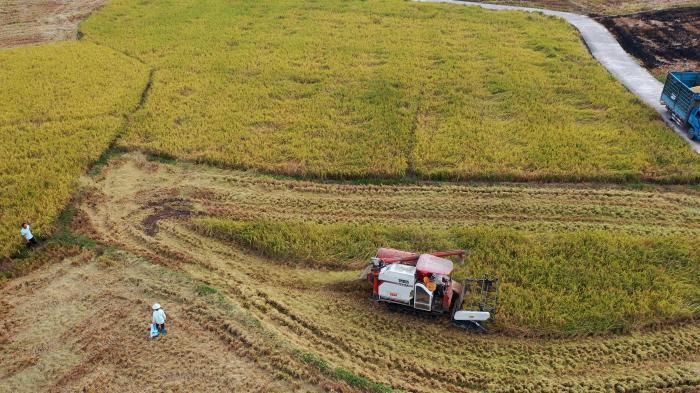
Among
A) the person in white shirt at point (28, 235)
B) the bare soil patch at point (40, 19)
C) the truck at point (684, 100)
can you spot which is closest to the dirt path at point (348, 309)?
the person in white shirt at point (28, 235)

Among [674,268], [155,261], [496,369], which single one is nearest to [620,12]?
[674,268]

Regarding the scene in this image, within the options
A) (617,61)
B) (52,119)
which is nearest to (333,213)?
(52,119)

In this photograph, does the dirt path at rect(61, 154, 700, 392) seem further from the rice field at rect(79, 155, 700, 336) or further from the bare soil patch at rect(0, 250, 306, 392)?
the bare soil patch at rect(0, 250, 306, 392)

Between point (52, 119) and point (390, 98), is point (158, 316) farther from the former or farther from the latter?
point (390, 98)

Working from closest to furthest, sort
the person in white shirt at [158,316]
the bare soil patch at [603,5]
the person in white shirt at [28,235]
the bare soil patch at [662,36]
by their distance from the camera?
the person in white shirt at [158,316] < the person in white shirt at [28,235] < the bare soil patch at [662,36] < the bare soil patch at [603,5]

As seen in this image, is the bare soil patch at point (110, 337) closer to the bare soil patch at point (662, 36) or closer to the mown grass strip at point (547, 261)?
the mown grass strip at point (547, 261)

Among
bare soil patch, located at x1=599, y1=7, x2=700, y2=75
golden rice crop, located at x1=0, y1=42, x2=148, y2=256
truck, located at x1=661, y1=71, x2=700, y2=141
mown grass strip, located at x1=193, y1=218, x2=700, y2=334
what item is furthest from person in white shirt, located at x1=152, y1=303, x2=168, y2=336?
bare soil patch, located at x1=599, y1=7, x2=700, y2=75
